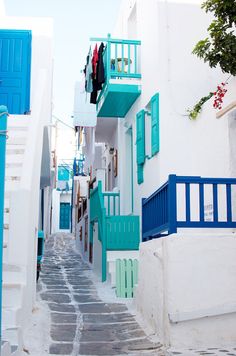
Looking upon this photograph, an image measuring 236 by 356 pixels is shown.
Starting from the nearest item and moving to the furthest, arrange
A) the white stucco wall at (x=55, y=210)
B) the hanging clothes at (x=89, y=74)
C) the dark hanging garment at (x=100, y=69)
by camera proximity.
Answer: the dark hanging garment at (x=100, y=69), the hanging clothes at (x=89, y=74), the white stucco wall at (x=55, y=210)

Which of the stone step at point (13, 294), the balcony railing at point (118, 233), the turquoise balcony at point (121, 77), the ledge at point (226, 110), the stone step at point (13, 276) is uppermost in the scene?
the turquoise balcony at point (121, 77)

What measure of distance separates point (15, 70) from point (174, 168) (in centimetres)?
502

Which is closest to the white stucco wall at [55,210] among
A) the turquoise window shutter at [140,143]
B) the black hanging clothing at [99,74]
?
the black hanging clothing at [99,74]

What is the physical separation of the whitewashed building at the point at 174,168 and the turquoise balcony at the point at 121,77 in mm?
25

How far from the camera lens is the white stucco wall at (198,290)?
5.93m

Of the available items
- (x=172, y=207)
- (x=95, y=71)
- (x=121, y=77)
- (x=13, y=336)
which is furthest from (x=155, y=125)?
(x=13, y=336)

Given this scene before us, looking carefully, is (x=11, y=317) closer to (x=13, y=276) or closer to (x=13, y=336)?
(x=13, y=336)

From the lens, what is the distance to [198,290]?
600 centimetres

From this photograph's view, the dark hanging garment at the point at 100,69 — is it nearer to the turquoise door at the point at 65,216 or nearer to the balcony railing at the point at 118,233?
the balcony railing at the point at 118,233

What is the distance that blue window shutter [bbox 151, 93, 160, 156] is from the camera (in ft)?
33.6

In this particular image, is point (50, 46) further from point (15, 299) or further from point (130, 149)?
point (15, 299)

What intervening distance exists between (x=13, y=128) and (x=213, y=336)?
18.5 feet

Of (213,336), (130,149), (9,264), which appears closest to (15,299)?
(9,264)

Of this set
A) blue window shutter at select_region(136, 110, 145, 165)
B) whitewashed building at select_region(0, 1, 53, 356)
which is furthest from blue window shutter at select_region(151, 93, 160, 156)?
whitewashed building at select_region(0, 1, 53, 356)
